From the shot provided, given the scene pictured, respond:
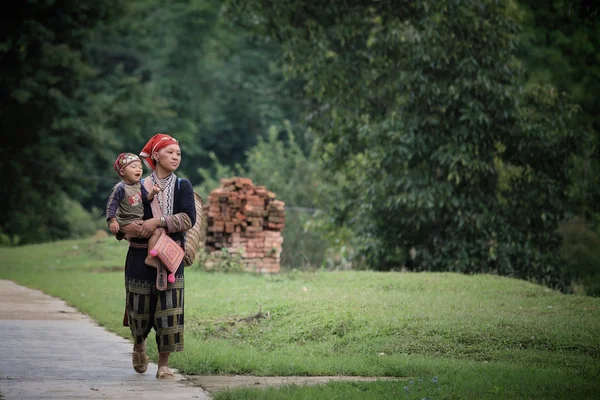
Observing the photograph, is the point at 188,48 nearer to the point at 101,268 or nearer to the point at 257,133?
the point at 257,133

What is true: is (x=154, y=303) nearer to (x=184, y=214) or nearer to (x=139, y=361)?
(x=139, y=361)

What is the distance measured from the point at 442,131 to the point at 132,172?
14.3 m

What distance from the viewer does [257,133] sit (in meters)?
53.8

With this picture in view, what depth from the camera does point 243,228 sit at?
65.7 feet

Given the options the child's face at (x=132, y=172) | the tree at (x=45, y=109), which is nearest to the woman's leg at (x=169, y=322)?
the child's face at (x=132, y=172)

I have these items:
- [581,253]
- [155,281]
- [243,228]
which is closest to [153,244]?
[155,281]

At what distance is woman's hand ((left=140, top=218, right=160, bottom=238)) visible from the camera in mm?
8133

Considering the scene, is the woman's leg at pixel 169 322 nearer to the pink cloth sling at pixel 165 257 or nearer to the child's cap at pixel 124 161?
the pink cloth sling at pixel 165 257

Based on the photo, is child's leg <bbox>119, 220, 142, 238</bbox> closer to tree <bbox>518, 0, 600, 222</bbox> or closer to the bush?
the bush

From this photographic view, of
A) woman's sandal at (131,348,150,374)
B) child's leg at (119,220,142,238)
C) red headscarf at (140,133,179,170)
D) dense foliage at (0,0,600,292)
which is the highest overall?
dense foliage at (0,0,600,292)

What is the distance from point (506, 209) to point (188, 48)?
3225cm

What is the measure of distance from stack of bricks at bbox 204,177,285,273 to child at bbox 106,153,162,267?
1145cm

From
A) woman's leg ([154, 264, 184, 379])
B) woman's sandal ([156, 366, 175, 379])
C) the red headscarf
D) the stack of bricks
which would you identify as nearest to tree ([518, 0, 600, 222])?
the stack of bricks

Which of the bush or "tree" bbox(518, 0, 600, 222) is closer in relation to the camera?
the bush
